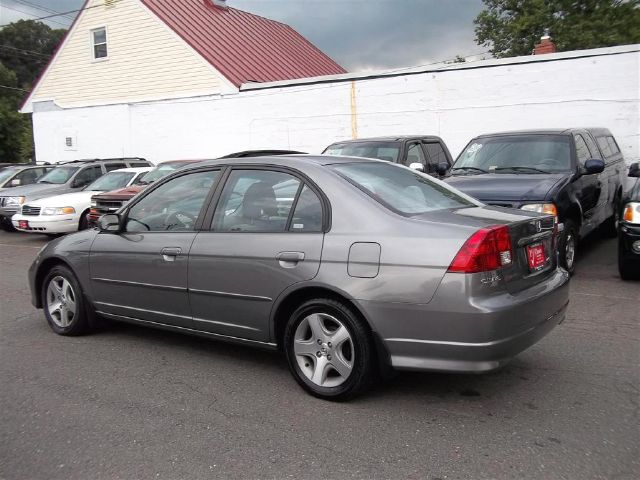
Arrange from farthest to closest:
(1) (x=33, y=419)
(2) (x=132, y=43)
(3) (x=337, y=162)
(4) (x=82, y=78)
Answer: (4) (x=82, y=78) → (2) (x=132, y=43) → (3) (x=337, y=162) → (1) (x=33, y=419)

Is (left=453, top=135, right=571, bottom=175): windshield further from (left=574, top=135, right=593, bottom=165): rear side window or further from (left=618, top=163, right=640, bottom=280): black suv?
(left=618, top=163, right=640, bottom=280): black suv

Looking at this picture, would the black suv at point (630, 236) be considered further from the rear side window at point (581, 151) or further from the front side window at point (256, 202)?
the front side window at point (256, 202)

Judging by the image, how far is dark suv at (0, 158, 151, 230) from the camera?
A: 1314 cm

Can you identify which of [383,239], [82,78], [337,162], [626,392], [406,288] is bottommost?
Answer: [626,392]

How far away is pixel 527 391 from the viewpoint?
4004 mm

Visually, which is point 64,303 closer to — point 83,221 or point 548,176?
point 548,176

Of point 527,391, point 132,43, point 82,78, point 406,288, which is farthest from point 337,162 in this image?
point 82,78

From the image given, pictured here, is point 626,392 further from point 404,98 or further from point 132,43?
point 132,43

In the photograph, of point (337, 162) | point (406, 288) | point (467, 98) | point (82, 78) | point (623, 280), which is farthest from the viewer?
point (82, 78)

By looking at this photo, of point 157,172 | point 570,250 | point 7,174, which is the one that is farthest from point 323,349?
point 7,174

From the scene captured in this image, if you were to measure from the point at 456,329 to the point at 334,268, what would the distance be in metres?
0.83

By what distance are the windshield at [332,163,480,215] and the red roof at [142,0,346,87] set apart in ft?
47.5

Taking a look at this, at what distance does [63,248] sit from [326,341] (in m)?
2.94

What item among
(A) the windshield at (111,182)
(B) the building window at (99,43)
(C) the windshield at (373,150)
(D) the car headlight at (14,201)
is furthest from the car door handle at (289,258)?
(B) the building window at (99,43)
